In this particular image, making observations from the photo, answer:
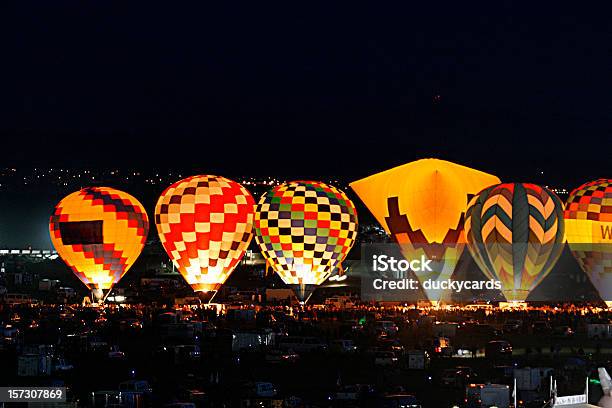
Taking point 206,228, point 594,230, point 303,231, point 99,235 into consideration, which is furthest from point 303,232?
point 594,230

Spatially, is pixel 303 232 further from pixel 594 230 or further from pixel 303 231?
pixel 594 230

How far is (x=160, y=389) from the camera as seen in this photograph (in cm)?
1912

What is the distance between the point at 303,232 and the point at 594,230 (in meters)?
8.08

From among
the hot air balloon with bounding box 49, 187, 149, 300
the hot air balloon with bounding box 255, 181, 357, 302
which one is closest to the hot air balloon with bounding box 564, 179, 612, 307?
the hot air balloon with bounding box 255, 181, 357, 302

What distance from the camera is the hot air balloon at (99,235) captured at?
35000 millimetres

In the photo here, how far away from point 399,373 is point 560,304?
16779 mm

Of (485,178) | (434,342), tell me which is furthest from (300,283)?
(434,342)

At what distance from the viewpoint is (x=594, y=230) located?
36750 mm

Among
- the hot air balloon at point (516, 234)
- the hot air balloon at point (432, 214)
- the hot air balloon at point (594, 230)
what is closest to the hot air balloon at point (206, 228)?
the hot air balloon at point (432, 214)

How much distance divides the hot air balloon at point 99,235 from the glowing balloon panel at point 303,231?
347 cm

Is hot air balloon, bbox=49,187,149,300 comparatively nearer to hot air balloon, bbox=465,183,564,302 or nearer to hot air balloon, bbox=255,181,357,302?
hot air balloon, bbox=255,181,357,302

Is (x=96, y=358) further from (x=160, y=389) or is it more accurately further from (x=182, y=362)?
(x=160, y=389)

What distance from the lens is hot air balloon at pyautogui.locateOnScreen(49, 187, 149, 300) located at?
35.0 meters

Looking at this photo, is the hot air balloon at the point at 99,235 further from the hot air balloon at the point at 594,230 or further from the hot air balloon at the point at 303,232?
the hot air balloon at the point at 594,230
